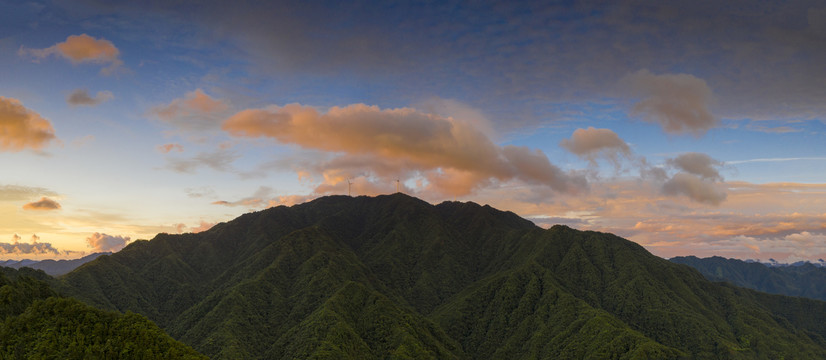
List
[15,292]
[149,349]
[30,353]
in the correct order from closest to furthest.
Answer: [30,353]
[149,349]
[15,292]

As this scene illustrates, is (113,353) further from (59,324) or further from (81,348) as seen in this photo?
(59,324)

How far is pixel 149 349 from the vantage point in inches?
6496

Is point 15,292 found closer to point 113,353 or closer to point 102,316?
point 102,316

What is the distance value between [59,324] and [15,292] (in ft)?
148

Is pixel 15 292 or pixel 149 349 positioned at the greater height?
pixel 15 292

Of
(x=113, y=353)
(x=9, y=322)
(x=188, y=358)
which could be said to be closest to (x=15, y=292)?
(x=9, y=322)

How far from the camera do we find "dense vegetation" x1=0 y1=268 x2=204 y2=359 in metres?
153

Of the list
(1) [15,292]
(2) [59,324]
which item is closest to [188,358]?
(2) [59,324]

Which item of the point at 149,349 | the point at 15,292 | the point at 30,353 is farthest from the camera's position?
the point at 15,292

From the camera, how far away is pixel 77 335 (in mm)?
157625

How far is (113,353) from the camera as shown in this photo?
159125mm

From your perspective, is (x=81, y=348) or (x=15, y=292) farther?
(x=15, y=292)

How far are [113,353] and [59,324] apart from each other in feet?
66.6

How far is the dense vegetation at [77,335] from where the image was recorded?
152750mm
